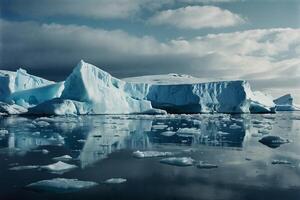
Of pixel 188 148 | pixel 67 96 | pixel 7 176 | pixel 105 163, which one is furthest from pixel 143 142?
pixel 67 96

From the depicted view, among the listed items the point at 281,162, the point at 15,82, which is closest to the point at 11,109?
the point at 15,82

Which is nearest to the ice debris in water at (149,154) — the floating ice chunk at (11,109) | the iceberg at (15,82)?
the floating ice chunk at (11,109)


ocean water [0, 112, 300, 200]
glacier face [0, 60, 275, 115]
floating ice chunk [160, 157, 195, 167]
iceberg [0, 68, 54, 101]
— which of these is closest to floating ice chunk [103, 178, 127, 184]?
ocean water [0, 112, 300, 200]

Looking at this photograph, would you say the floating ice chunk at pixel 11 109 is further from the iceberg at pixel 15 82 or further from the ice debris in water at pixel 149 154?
the ice debris in water at pixel 149 154

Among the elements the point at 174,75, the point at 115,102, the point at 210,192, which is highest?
the point at 174,75

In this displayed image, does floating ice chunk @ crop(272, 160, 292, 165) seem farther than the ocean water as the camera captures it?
Yes

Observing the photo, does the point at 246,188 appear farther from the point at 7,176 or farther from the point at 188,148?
the point at 188,148

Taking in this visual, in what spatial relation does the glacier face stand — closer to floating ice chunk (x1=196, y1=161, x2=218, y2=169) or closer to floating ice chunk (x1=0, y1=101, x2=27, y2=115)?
floating ice chunk (x1=0, y1=101, x2=27, y2=115)
